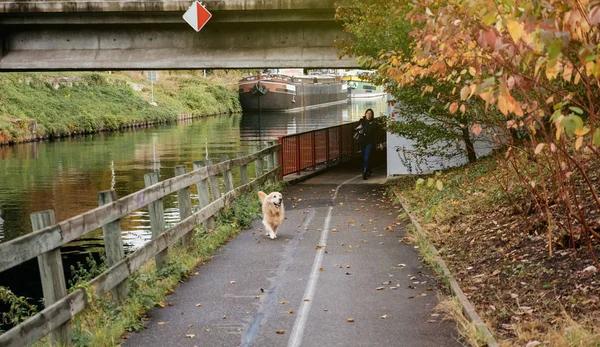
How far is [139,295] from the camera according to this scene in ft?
29.0

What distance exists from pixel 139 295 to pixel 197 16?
14504 millimetres

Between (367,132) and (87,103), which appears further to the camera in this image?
(87,103)

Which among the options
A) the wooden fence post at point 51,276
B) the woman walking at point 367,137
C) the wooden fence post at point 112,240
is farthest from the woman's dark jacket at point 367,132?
the wooden fence post at point 51,276

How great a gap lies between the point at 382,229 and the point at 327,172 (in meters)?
12.0

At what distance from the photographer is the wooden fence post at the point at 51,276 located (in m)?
6.73

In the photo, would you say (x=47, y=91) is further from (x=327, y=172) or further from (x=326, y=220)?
(x=326, y=220)

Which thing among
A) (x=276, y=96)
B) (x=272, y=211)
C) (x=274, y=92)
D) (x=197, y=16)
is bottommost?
(x=276, y=96)

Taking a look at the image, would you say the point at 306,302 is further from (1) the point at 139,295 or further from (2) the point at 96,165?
(2) the point at 96,165

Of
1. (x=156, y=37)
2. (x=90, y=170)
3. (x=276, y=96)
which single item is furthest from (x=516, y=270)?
(x=276, y=96)

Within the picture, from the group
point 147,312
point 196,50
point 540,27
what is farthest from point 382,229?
point 196,50

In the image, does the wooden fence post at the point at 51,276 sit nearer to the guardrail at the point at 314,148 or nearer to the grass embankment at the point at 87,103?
the guardrail at the point at 314,148

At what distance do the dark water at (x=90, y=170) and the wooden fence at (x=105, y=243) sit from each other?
3.23 meters

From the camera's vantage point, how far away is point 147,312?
8719mm

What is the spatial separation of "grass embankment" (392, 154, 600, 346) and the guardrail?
30.5 ft
